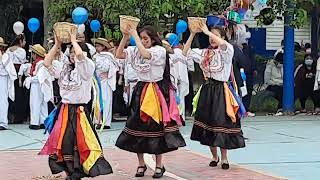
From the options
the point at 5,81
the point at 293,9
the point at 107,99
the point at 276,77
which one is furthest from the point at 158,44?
the point at 276,77

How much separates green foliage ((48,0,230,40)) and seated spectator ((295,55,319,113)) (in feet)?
11.2

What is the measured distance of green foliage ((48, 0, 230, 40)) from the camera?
1496 centimetres

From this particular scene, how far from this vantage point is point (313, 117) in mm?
17000

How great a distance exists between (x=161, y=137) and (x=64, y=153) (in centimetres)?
137

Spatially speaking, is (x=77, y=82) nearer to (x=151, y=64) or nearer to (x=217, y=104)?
(x=151, y=64)

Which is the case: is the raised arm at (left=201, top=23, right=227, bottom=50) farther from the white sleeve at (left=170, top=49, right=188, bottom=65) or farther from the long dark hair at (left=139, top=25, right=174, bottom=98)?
the white sleeve at (left=170, top=49, right=188, bottom=65)

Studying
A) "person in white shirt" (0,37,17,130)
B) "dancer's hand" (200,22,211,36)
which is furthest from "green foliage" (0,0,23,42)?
"dancer's hand" (200,22,211,36)

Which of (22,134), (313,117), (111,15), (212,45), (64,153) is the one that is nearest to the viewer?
(64,153)

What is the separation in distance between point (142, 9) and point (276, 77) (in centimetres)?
465

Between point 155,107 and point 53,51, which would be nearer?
point 53,51

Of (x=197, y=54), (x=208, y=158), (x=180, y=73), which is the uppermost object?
(x=197, y=54)

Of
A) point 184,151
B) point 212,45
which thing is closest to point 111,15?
point 184,151

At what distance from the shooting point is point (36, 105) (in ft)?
47.5

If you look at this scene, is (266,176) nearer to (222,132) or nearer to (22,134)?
(222,132)
